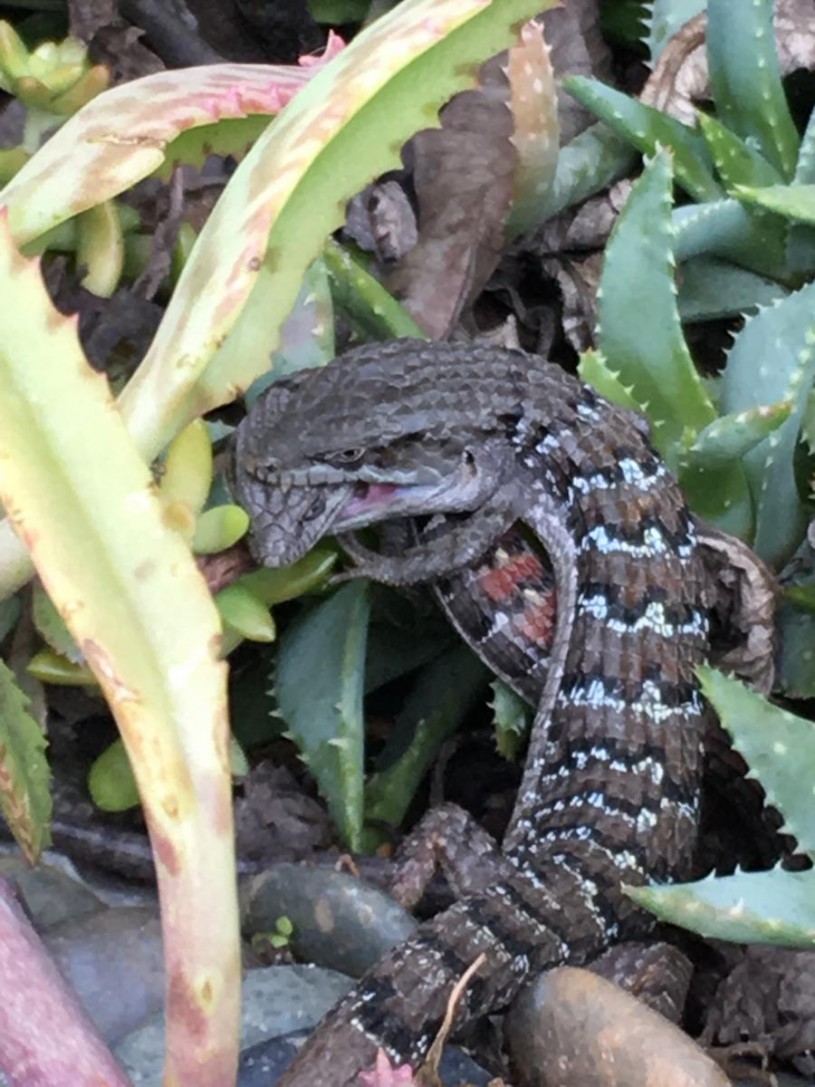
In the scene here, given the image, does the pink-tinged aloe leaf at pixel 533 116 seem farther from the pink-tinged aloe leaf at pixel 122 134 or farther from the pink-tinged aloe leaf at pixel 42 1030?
the pink-tinged aloe leaf at pixel 42 1030

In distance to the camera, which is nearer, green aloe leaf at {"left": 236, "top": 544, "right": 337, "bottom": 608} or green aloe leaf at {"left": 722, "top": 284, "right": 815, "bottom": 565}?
green aloe leaf at {"left": 236, "top": 544, "right": 337, "bottom": 608}

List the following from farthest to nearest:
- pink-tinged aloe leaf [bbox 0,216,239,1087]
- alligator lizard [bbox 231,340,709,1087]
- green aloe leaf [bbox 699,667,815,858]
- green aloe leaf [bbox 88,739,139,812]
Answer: alligator lizard [bbox 231,340,709,1087] < green aloe leaf [bbox 88,739,139,812] < green aloe leaf [bbox 699,667,815,858] < pink-tinged aloe leaf [bbox 0,216,239,1087]

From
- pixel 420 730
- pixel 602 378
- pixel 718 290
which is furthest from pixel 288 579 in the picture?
pixel 718 290

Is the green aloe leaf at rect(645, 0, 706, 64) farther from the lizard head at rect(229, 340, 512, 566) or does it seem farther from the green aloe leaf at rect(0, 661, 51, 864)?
the green aloe leaf at rect(0, 661, 51, 864)

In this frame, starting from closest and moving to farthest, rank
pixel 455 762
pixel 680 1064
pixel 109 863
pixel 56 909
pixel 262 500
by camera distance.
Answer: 1. pixel 680 1064
2. pixel 56 909
3. pixel 109 863
4. pixel 262 500
5. pixel 455 762

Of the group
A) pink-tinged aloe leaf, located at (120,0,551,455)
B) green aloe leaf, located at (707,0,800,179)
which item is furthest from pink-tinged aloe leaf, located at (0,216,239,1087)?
green aloe leaf, located at (707,0,800,179)

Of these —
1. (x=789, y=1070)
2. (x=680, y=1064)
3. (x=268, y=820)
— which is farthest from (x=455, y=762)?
(x=680, y=1064)

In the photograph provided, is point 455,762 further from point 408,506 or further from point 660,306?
point 660,306
